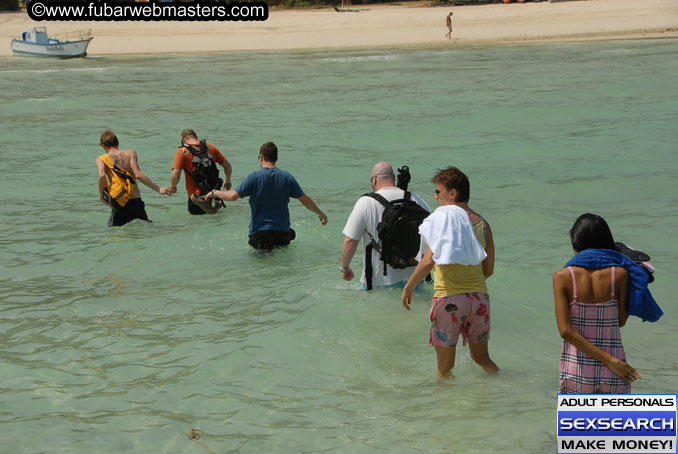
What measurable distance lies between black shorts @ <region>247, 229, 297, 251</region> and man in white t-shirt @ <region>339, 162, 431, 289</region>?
2.21 meters

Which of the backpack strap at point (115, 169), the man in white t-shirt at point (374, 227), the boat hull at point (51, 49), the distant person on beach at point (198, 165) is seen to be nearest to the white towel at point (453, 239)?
the man in white t-shirt at point (374, 227)

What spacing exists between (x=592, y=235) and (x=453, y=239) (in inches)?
43.0

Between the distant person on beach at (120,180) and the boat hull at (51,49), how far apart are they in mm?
37652

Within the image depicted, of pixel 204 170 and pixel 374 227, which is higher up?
Answer: pixel 204 170

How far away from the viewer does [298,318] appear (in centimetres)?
807

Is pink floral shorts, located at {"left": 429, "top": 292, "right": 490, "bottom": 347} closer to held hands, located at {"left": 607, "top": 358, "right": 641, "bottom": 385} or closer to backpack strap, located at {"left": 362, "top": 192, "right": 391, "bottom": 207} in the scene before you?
held hands, located at {"left": 607, "top": 358, "right": 641, "bottom": 385}

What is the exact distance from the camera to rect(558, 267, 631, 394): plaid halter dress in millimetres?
4504

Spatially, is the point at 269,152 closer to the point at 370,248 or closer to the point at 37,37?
the point at 370,248

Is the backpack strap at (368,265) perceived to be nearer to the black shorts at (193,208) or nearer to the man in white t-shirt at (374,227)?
the man in white t-shirt at (374,227)

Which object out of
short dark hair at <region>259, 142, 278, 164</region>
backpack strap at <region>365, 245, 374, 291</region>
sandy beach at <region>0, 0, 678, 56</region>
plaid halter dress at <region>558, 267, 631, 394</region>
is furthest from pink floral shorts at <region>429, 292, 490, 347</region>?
sandy beach at <region>0, 0, 678, 56</region>

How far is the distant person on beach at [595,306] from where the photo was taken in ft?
14.6

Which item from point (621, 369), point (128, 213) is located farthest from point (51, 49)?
point (621, 369)

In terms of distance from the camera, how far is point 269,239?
9.23 metres

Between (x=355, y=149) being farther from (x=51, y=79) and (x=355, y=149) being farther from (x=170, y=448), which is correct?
(x=51, y=79)
